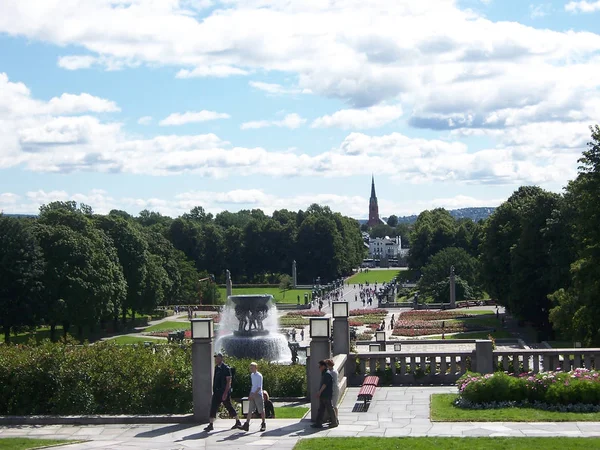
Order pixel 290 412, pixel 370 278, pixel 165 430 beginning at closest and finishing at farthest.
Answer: pixel 165 430, pixel 290 412, pixel 370 278

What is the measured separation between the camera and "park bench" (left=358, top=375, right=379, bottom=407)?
776 inches

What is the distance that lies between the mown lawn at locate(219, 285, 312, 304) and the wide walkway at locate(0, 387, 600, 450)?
82538mm

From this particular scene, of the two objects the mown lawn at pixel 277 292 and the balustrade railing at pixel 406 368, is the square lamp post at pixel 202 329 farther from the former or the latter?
the mown lawn at pixel 277 292

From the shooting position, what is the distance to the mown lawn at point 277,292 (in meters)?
106

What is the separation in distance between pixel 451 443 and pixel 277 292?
341 feet

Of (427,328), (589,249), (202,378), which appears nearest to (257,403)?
(202,378)

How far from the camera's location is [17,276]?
5403 cm

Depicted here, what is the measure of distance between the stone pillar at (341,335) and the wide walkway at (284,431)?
4.52m

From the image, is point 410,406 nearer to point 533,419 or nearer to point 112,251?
point 533,419

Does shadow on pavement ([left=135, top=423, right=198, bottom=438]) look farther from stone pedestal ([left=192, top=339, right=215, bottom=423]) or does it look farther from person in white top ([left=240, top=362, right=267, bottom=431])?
person in white top ([left=240, top=362, right=267, bottom=431])

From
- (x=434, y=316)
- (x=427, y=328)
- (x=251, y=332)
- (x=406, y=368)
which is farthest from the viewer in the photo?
(x=434, y=316)

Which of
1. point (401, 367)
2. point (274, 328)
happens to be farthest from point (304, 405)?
point (274, 328)

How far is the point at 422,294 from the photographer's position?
98375 mm

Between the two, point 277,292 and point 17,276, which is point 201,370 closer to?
point 17,276
